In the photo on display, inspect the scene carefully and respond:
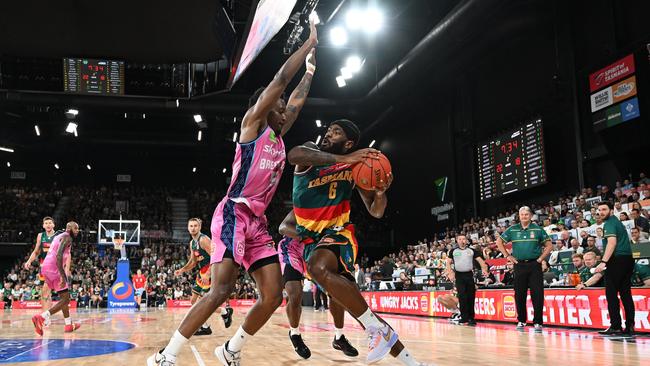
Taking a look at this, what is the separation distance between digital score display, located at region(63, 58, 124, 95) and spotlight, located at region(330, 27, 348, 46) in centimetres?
651

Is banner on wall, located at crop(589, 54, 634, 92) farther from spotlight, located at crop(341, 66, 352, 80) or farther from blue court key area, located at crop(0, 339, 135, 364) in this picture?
blue court key area, located at crop(0, 339, 135, 364)

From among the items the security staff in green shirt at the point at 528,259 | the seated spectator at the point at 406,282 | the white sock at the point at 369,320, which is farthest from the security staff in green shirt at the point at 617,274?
the seated spectator at the point at 406,282

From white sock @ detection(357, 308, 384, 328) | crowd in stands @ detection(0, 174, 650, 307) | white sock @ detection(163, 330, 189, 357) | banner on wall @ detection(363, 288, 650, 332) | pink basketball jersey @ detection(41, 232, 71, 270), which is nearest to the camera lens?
white sock @ detection(163, 330, 189, 357)

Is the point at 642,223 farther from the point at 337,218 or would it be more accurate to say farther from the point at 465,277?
the point at 337,218

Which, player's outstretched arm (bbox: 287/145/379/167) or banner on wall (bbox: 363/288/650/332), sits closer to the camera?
player's outstretched arm (bbox: 287/145/379/167)

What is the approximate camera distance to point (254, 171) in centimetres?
425

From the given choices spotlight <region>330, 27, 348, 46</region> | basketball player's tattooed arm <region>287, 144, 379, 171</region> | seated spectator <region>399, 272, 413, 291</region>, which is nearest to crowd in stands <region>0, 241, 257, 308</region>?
seated spectator <region>399, 272, 413, 291</region>

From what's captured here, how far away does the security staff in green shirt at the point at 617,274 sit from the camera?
7.41m

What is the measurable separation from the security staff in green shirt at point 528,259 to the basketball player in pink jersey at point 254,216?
5961 mm

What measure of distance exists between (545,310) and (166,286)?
19.1 m

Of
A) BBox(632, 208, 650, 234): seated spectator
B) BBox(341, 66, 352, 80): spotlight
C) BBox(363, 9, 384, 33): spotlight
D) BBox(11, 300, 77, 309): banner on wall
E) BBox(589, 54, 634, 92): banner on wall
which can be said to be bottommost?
BBox(11, 300, 77, 309): banner on wall

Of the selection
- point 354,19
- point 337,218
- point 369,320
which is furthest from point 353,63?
point 369,320

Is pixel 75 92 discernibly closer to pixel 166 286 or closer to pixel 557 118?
pixel 166 286

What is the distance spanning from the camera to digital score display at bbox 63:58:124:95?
17766 mm
